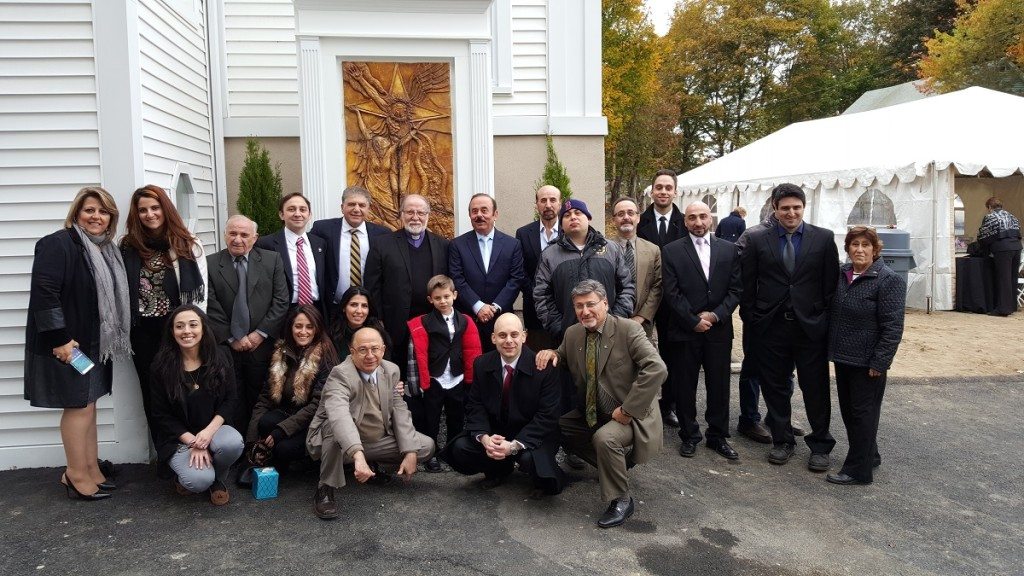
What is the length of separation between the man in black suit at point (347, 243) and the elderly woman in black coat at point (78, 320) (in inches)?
57.0

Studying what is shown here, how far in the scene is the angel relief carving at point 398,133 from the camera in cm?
665

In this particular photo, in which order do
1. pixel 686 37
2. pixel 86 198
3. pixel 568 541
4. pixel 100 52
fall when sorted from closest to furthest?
pixel 568 541 → pixel 86 198 → pixel 100 52 → pixel 686 37

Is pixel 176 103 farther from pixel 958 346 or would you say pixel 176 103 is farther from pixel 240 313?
pixel 958 346

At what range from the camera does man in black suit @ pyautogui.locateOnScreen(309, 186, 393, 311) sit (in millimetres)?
5355

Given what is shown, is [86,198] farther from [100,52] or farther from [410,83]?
[410,83]

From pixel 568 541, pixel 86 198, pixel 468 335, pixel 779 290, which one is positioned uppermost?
pixel 86 198

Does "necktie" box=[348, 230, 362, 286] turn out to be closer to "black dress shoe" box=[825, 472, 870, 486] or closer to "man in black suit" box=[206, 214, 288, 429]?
"man in black suit" box=[206, 214, 288, 429]

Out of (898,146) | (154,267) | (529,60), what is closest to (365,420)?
(154,267)

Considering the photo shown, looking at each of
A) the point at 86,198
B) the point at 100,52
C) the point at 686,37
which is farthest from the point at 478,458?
the point at 686,37

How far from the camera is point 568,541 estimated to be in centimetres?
376

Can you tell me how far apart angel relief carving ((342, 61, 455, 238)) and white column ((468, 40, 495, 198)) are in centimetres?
25

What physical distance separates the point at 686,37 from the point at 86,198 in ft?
118

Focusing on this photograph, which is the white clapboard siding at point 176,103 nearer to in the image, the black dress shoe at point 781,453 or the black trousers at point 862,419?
the black dress shoe at point 781,453

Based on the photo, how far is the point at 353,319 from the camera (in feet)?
A: 15.7
